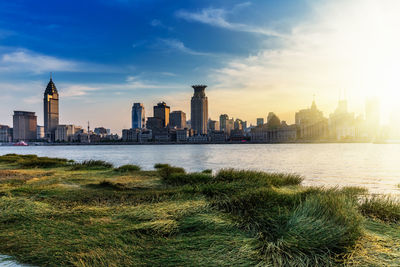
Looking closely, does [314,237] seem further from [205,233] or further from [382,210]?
[382,210]

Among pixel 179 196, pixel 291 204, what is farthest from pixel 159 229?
pixel 291 204

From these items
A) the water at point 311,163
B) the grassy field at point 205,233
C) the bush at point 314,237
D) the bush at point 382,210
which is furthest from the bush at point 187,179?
the water at point 311,163

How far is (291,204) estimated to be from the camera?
749cm

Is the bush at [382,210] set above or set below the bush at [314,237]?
below

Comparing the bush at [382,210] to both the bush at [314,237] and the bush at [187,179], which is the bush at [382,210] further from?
the bush at [187,179]

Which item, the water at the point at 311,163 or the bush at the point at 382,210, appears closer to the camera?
the bush at the point at 382,210

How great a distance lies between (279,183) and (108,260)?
935 cm

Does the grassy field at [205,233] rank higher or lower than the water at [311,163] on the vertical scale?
higher

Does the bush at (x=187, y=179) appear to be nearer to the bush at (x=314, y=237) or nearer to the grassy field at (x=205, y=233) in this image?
the grassy field at (x=205, y=233)

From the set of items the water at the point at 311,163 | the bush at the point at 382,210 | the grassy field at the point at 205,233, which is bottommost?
the water at the point at 311,163

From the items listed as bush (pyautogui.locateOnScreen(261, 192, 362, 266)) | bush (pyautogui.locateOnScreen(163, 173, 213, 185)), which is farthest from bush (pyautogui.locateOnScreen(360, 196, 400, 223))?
bush (pyautogui.locateOnScreen(163, 173, 213, 185))

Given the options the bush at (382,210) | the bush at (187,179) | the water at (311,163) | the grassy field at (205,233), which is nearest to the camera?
the grassy field at (205,233)

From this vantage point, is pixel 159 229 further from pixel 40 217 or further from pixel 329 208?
pixel 329 208

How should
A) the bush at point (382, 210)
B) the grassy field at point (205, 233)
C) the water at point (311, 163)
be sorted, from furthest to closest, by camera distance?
the water at point (311, 163) → the bush at point (382, 210) → the grassy field at point (205, 233)
